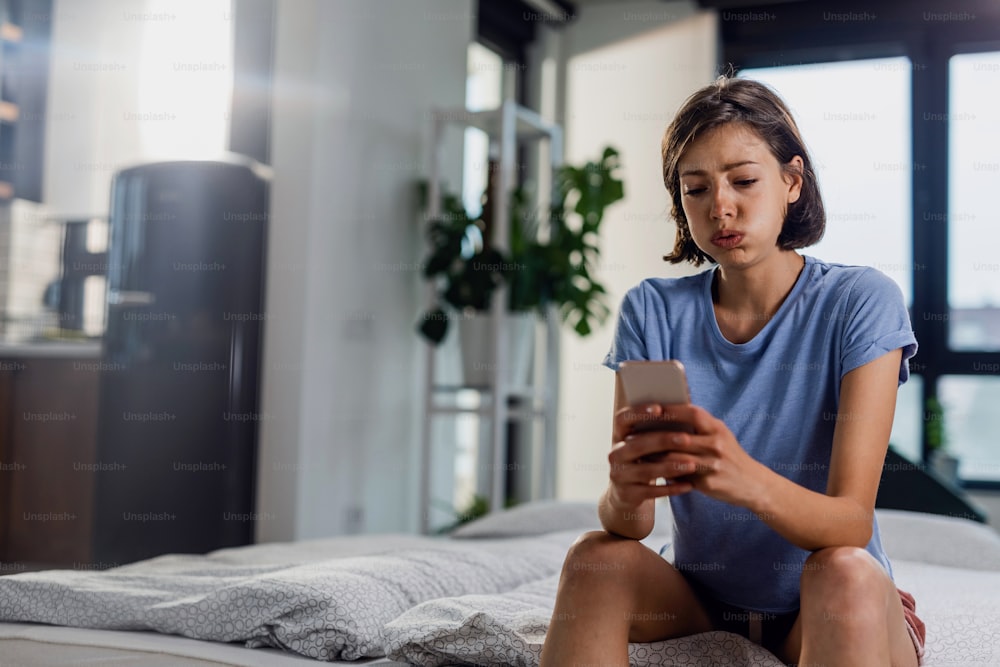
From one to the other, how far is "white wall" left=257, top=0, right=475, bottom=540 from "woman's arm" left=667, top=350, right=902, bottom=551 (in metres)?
2.42

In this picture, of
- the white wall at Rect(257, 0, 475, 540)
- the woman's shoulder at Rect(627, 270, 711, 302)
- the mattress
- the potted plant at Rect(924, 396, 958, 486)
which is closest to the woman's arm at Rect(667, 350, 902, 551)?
the woman's shoulder at Rect(627, 270, 711, 302)

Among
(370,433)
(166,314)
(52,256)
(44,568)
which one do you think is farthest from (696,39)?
(44,568)

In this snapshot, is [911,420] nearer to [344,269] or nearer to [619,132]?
[619,132]

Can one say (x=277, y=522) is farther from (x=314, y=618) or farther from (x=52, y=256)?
(x=314, y=618)

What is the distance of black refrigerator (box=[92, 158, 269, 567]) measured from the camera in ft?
9.61

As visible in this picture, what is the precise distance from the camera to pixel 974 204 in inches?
170

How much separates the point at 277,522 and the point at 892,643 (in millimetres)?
2526

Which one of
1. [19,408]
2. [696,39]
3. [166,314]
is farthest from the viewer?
[696,39]

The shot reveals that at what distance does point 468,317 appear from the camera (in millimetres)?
3688

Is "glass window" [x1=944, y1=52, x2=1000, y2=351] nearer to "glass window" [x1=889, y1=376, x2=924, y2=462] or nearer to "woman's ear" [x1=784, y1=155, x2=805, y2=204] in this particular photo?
"glass window" [x1=889, y1=376, x2=924, y2=462]

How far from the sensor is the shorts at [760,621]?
1.15 metres

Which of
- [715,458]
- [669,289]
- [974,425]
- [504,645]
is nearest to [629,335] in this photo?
[669,289]

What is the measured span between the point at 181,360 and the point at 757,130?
2.35 m

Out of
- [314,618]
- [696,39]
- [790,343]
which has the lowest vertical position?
[314,618]
